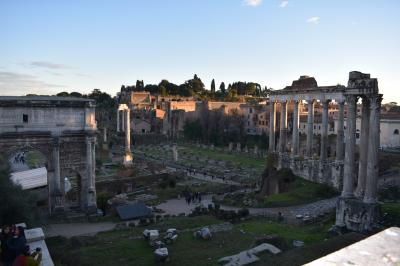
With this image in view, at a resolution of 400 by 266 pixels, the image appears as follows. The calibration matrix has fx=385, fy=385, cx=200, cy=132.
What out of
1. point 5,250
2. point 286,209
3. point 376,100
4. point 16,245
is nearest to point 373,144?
point 376,100

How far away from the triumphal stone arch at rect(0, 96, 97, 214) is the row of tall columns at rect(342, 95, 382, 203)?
1259 cm

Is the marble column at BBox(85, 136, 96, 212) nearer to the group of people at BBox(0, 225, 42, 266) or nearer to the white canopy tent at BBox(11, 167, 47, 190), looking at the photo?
the white canopy tent at BBox(11, 167, 47, 190)

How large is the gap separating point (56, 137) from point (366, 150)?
47.0 feet

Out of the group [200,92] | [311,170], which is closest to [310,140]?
[311,170]

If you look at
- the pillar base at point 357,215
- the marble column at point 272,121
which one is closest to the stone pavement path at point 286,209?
the pillar base at point 357,215

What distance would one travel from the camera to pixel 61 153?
19688 mm

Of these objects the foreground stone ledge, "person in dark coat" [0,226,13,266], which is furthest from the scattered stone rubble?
the foreground stone ledge

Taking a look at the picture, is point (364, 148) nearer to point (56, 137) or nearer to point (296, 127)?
point (296, 127)

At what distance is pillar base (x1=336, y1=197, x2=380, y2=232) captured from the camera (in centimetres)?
1335

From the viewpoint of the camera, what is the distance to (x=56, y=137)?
63.5 ft

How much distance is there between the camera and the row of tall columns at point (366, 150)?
13359mm

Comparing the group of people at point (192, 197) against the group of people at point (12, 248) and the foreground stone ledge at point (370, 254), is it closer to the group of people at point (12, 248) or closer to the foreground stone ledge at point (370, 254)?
the group of people at point (12, 248)

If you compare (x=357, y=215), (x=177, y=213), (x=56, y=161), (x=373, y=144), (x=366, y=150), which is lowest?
(x=177, y=213)

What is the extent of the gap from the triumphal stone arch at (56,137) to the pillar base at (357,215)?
1234 centimetres
